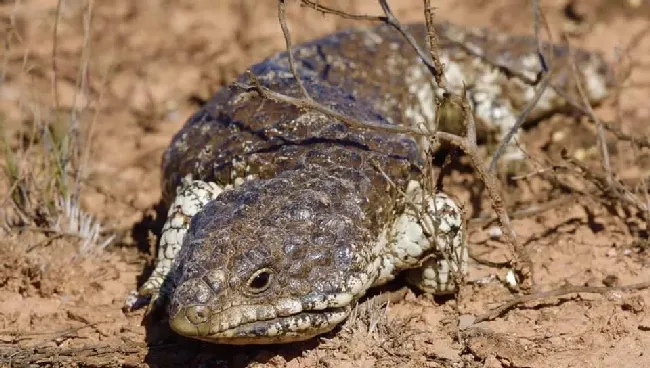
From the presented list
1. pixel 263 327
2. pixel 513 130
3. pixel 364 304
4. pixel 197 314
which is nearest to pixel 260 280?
pixel 263 327

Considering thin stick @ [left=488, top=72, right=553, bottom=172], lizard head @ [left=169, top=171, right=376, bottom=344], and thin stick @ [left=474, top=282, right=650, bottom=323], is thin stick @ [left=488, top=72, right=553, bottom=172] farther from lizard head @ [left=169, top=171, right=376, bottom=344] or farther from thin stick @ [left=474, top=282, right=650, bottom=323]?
lizard head @ [left=169, top=171, right=376, bottom=344]

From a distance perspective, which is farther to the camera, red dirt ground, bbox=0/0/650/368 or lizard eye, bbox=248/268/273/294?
red dirt ground, bbox=0/0/650/368

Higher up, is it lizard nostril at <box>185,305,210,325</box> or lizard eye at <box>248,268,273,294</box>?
lizard eye at <box>248,268,273,294</box>

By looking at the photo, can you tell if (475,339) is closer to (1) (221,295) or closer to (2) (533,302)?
(2) (533,302)

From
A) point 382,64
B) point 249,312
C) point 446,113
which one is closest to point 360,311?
point 249,312

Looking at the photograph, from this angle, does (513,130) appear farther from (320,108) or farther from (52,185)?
(52,185)

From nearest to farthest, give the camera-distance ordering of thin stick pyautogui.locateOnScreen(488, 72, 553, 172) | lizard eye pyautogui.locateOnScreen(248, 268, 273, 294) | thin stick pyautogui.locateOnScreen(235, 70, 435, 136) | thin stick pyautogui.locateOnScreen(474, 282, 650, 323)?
lizard eye pyautogui.locateOnScreen(248, 268, 273, 294), thin stick pyautogui.locateOnScreen(235, 70, 435, 136), thin stick pyautogui.locateOnScreen(474, 282, 650, 323), thin stick pyautogui.locateOnScreen(488, 72, 553, 172)

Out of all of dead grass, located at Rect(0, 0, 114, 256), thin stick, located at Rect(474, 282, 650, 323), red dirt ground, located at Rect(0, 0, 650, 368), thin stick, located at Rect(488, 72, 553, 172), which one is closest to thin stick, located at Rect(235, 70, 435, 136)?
red dirt ground, located at Rect(0, 0, 650, 368)

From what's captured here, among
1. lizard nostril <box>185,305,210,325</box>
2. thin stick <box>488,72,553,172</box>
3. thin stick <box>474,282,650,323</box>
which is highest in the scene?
thin stick <box>488,72,553,172</box>

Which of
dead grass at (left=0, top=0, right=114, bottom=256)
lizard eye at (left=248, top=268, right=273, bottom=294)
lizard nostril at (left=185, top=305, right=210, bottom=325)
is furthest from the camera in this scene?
dead grass at (left=0, top=0, right=114, bottom=256)
